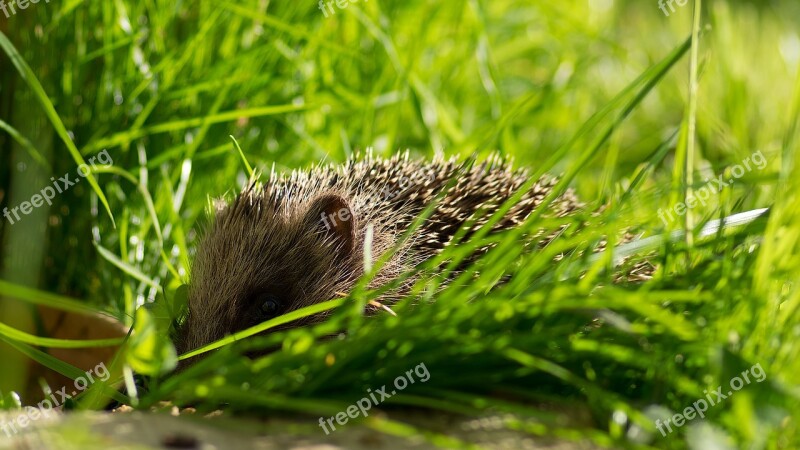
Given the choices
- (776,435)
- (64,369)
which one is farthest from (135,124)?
(776,435)
